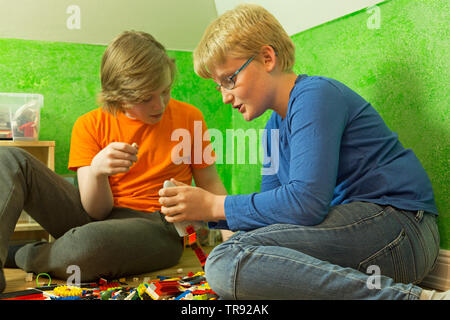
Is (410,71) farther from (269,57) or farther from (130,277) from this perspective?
(130,277)

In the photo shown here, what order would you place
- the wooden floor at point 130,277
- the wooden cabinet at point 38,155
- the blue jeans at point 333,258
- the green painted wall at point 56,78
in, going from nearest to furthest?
the blue jeans at point 333,258 → the wooden floor at point 130,277 → the wooden cabinet at point 38,155 → the green painted wall at point 56,78

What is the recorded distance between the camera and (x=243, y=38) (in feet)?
3.36

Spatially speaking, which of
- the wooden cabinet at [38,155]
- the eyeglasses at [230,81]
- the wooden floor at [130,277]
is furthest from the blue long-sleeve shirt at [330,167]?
the wooden cabinet at [38,155]

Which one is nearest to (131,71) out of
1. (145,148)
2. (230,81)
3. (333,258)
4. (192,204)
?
(145,148)

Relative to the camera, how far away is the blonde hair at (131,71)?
136 cm

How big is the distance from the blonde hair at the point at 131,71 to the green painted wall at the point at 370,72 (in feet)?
1.84

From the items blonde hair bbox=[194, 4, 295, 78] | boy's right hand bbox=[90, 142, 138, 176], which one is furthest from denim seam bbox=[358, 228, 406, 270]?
boy's right hand bbox=[90, 142, 138, 176]

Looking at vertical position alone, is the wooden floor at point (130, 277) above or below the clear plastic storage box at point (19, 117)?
below

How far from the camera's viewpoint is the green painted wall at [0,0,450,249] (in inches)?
44.8

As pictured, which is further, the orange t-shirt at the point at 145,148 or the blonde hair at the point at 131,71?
the orange t-shirt at the point at 145,148

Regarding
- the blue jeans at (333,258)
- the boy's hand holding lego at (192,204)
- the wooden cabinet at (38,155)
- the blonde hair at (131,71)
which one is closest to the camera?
the blue jeans at (333,258)

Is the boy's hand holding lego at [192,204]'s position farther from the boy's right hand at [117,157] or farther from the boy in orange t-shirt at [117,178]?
the boy's right hand at [117,157]

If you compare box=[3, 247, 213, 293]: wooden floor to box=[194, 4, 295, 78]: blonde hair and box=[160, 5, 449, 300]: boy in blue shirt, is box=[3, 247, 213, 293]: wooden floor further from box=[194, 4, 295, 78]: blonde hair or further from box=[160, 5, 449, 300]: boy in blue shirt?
box=[194, 4, 295, 78]: blonde hair
